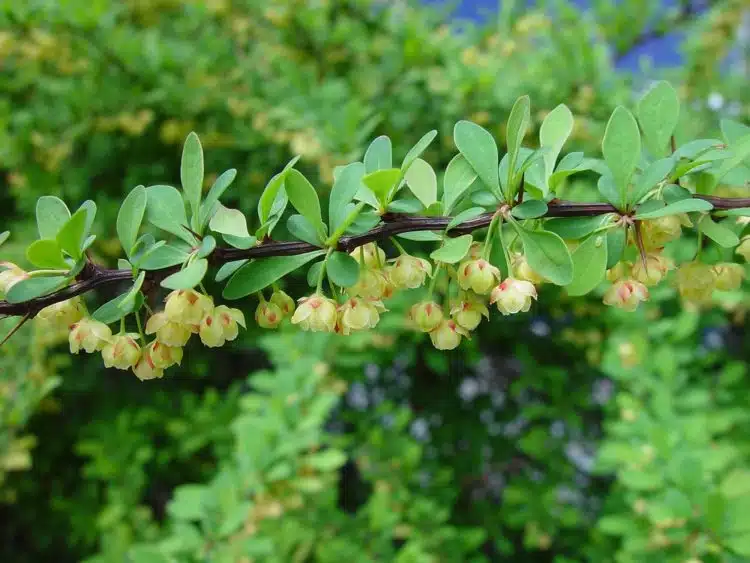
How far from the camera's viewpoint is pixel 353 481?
8.75 ft

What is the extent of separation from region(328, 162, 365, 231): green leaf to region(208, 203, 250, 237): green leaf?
0.24ft

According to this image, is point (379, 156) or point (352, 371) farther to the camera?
point (352, 371)

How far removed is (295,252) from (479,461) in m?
2.01

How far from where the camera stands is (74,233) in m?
0.50

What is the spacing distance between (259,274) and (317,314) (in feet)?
0.21

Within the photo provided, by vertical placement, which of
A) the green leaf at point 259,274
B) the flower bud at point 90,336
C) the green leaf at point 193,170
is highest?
the green leaf at point 193,170

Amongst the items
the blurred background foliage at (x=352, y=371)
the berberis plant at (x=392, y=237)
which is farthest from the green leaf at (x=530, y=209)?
the blurred background foliage at (x=352, y=371)

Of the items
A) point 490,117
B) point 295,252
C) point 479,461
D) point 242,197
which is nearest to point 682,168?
point 295,252

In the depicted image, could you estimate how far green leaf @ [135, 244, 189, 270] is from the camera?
20.6 inches

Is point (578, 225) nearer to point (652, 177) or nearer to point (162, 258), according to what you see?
point (652, 177)

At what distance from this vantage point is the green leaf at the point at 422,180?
60 cm

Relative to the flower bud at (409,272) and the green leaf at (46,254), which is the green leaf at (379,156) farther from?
the green leaf at (46,254)

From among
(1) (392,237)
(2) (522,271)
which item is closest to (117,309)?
(1) (392,237)

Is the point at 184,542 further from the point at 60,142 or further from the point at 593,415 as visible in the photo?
the point at 593,415
